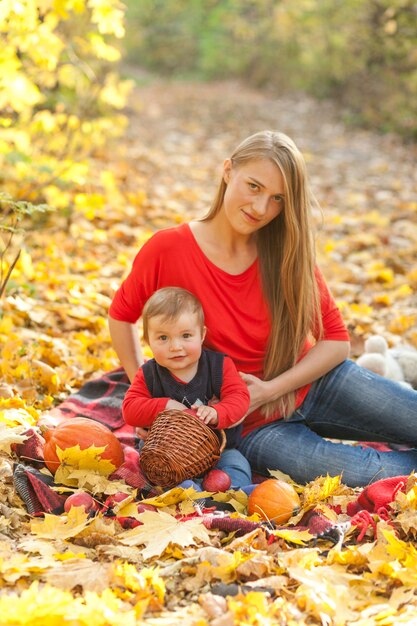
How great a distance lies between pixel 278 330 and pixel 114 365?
1.17m

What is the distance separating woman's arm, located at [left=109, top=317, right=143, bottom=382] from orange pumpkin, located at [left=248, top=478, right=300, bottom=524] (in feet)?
2.64

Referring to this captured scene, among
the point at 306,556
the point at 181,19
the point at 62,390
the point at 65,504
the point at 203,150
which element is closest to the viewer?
the point at 306,556

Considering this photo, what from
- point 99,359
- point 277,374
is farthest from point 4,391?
point 277,374

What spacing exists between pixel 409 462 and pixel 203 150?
807 cm

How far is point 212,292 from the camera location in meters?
2.99

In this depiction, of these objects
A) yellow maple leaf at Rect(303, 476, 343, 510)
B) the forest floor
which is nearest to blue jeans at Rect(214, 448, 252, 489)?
yellow maple leaf at Rect(303, 476, 343, 510)

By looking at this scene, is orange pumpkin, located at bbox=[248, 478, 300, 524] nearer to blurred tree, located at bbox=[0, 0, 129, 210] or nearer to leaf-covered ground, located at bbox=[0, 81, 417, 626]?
leaf-covered ground, located at bbox=[0, 81, 417, 626]

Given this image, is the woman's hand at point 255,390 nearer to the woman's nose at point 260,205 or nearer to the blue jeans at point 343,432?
the blue jeans at point 343,432

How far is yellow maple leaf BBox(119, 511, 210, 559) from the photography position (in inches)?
86.6

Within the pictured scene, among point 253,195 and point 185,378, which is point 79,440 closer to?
point 185,378

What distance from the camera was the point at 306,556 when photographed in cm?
213

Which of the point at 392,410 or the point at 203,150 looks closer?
the point at 392,410

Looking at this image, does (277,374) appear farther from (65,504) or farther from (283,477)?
(65,504)

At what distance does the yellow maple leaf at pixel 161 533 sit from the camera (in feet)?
7.22
